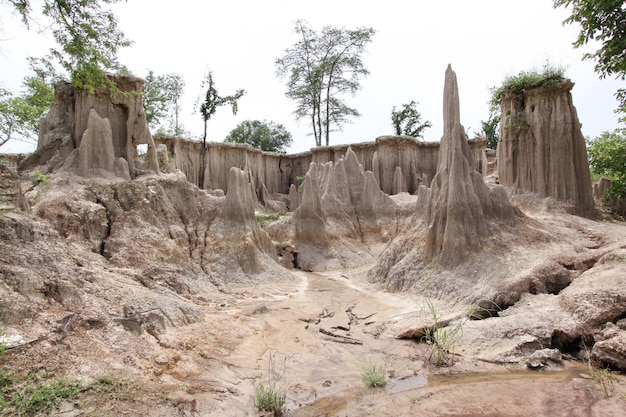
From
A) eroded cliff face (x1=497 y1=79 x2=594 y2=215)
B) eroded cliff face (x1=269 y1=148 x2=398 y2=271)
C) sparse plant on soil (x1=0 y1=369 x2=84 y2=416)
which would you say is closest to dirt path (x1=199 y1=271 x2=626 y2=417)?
sparse plant on soil (x1=0 y1=369 x2=84 y2=416)

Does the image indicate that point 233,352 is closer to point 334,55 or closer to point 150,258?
point 150,258

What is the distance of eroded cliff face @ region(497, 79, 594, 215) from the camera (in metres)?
12.8

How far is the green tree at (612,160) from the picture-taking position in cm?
1350

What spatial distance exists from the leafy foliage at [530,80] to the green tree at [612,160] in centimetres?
343

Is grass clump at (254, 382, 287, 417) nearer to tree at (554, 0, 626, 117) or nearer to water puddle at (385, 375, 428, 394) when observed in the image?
water puddle at (385, 375, 428, 394)

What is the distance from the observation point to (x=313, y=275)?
1391cm

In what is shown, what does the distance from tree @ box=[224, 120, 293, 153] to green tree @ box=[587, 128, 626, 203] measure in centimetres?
2517

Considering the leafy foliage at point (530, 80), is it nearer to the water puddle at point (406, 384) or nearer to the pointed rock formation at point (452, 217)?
the pointed rock formation at point (452, 217)

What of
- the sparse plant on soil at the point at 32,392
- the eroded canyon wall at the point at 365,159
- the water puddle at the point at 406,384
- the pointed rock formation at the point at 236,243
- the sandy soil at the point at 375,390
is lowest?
the water puddle at the point at 406,384

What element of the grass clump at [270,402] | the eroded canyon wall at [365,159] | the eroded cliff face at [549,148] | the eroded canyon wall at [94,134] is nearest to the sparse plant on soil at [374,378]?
the grass clump at [270,402]

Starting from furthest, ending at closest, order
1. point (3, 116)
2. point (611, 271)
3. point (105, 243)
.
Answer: point (3, 116), point (105, 243), point (611, 271)

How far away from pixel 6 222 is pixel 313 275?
31.8 feet

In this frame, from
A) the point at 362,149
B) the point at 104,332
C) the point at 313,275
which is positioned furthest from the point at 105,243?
the point at 362,149

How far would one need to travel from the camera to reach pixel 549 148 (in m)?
13.1
